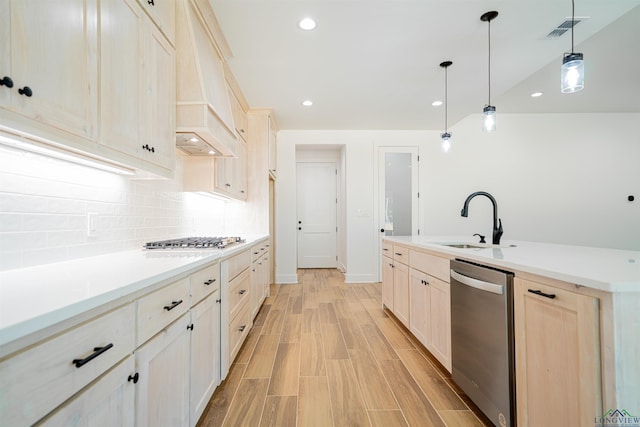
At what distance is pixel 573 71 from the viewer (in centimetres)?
159

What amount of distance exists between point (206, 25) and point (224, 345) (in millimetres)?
2386

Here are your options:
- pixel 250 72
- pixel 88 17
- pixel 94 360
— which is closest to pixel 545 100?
pixel 250 72

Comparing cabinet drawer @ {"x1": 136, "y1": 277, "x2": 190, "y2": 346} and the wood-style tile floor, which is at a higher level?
cabinet drawer @ {"x1": 136, "y1": 277, "x2": 190, "y2": 346}

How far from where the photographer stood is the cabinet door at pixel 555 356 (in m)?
0.85

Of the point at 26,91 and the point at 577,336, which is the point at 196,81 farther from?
the point at 577,336

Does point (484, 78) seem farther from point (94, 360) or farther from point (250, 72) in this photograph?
point (94, 360)

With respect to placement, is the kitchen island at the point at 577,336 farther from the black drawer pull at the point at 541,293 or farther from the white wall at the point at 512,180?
the white wall at the point at 512,180

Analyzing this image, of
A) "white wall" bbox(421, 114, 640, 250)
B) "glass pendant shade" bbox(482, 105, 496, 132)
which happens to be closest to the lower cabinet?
"glass pendant shade" bbox(482, 105, 496, 132)

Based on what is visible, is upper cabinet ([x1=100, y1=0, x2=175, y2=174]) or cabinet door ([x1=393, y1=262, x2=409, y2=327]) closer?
upper cabinet ([x1=100, y1=0, x2=175, y2=174])

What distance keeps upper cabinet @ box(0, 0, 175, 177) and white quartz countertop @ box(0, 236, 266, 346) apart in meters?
0.48

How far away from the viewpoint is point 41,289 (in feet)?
2.39

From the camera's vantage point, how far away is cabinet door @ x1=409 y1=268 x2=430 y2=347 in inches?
80.2

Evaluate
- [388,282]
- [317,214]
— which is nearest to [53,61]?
[388,282]

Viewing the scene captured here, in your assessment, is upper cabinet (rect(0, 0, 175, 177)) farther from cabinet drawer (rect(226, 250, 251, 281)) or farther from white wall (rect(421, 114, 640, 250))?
white wall (rect(421, 114, 640, 250))
